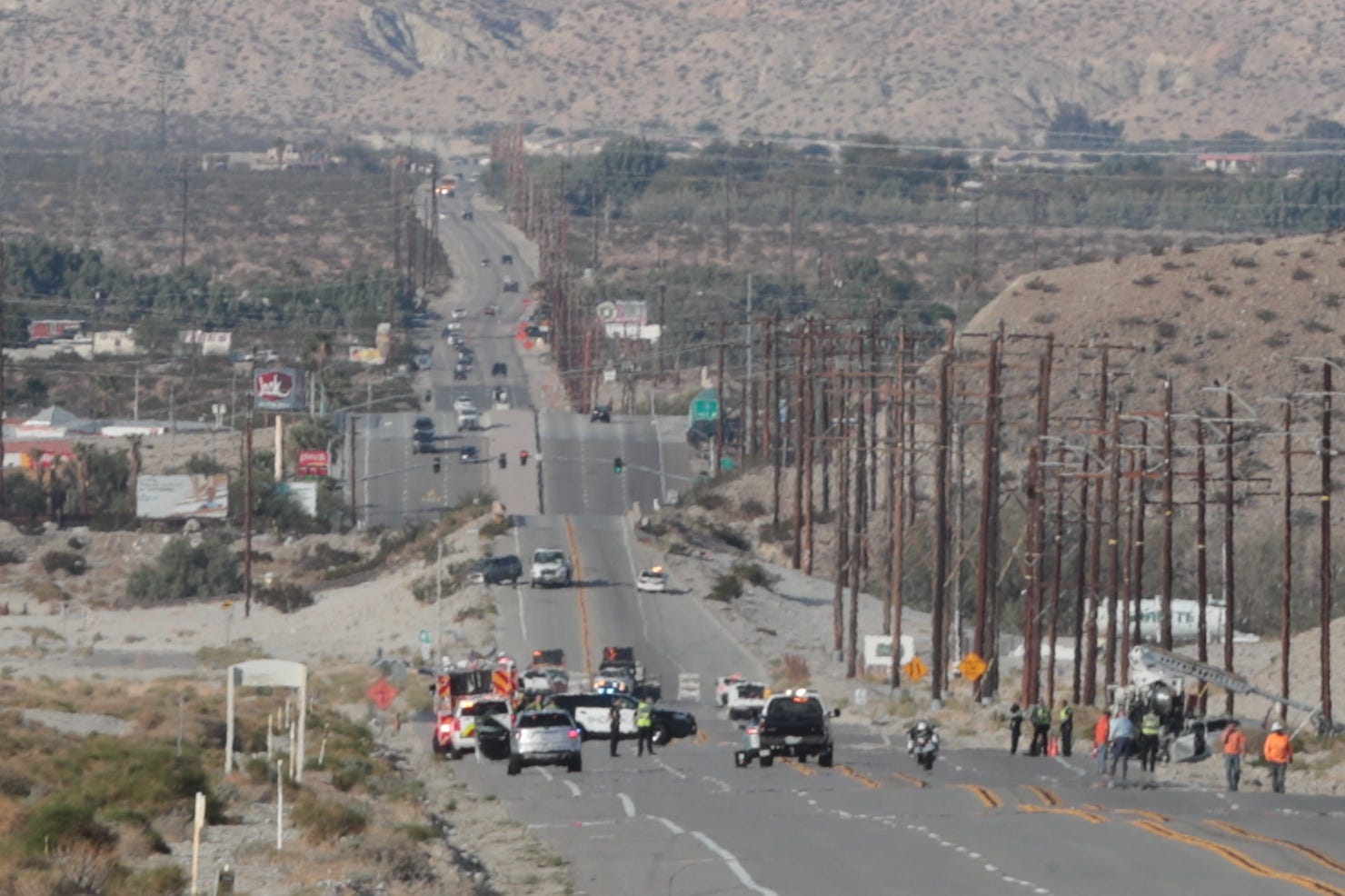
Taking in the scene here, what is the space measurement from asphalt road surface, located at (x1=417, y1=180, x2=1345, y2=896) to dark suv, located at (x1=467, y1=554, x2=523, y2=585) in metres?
29.0

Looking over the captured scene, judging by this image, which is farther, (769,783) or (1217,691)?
(1217,691)

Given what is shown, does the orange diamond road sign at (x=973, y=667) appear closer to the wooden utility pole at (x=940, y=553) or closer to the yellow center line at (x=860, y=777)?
the wooden utility pole at (x=940, y=553)

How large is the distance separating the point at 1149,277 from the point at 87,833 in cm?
10607

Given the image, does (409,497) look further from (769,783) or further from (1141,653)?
(769,783)

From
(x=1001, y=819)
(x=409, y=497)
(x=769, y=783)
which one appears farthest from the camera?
(x=409, y=497)

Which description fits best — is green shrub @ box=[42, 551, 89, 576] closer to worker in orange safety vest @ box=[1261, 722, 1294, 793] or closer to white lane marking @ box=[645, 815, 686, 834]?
worker in orange safety vest @ box=[1261, 722, 1294, 793]

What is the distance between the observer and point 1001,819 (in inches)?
1358

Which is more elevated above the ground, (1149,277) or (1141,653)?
(1149,277)

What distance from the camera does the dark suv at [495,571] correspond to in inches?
3790

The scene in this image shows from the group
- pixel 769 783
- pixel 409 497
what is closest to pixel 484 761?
pixel 769 783

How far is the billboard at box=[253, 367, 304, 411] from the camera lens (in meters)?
147

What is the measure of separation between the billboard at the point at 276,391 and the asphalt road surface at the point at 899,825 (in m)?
82.5

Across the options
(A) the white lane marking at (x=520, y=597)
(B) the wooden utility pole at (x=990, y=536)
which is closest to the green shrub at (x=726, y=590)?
(A) the white lane marking at (x=520, y=597)

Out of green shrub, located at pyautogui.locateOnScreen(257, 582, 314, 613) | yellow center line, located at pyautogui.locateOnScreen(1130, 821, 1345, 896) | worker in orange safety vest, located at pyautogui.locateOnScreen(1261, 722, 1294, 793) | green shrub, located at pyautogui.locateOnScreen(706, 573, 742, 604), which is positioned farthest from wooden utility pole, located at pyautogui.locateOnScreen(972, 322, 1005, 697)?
green shrub, located at pyautogui.locateOnScreen(257, 582, 314, 613)
